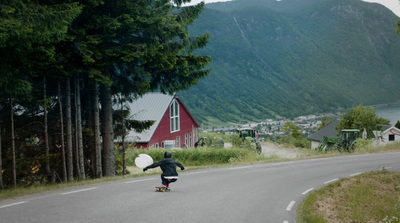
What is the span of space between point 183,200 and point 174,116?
31.8 metres

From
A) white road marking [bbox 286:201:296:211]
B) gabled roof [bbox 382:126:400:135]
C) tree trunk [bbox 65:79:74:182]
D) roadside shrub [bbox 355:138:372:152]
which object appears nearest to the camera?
white road marking [bbox 286:201:296:211]

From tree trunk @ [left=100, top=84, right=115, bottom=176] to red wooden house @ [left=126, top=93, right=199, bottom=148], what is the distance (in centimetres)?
1630

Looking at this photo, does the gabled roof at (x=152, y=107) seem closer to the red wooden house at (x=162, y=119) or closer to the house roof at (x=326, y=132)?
the red wooden house at (x=162, y=119)

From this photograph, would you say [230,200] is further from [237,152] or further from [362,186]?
[237,152]

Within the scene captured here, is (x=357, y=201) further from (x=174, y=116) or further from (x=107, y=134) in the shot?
(x=174, y=116)

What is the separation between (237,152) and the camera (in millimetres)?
25234

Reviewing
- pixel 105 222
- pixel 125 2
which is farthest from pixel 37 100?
pixel 105 222

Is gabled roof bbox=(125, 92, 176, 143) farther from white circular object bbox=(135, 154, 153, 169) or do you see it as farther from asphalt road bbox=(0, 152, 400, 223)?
white circular object bbox=(135, 154, 153, 169)

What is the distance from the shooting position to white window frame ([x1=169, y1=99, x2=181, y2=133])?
137 ft

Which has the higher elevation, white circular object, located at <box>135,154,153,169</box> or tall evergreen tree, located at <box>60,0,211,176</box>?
tall evergreen tree, located at <box>60,0,211,176</box>

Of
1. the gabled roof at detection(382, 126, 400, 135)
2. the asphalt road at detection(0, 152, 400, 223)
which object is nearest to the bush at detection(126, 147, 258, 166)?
the asphalt road at detection(0, 152, 400, 223)

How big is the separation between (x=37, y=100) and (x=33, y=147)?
1948mm

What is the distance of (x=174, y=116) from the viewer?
42.4 metres

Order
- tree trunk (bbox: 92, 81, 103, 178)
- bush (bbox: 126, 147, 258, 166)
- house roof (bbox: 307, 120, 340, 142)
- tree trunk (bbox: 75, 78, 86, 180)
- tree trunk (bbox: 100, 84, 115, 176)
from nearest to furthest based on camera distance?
tree trunk (bbox: 75, 78, 86, 180) < tree trunk (bbox: 92, 81, 103, 178) < tree trunk (bbox: 100, 84, 115, 176) < bush (bbox: 126, 147, 258, 166) < house roof (bbox: 307, 120, 340, 142)
